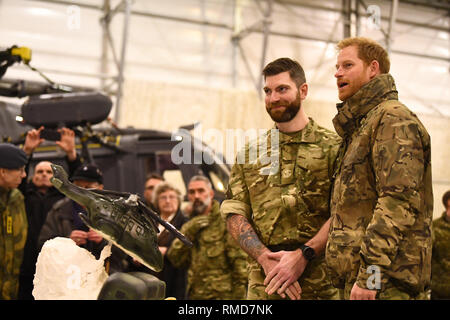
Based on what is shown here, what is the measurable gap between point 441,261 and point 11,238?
2.61 meters

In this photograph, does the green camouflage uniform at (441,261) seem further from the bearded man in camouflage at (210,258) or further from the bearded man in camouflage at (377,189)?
the bearded man in camouflage at (377,189)

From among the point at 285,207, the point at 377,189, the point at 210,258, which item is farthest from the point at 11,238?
the point at 210,258

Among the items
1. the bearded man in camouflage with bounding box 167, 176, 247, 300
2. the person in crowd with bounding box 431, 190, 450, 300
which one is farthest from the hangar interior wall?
the bearded man in camouflage with bounding box 167, 176, 247, 300

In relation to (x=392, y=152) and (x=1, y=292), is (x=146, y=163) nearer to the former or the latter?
(x=1, y=292)

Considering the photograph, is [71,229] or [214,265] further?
[214,265]

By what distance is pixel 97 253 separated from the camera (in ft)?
2.93

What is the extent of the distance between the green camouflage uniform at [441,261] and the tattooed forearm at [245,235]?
1.27m

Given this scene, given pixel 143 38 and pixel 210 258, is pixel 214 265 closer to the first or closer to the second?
pixel 210 258

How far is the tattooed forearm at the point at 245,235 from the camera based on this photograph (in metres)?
1.69

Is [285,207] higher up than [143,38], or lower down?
lower down

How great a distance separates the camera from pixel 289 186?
170cm

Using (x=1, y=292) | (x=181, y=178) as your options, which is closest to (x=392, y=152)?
(x=1, y=292)

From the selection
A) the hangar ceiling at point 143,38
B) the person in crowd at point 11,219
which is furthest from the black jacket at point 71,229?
the hangar ceiling at point 143,38

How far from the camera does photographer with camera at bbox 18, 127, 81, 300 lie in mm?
1047
